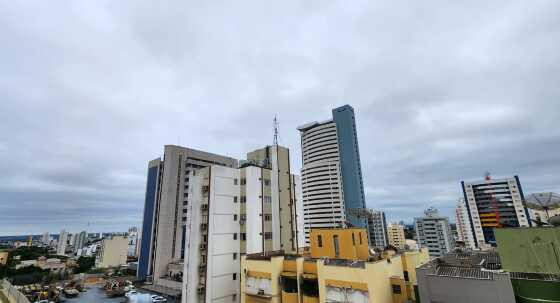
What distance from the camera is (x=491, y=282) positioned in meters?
15.7

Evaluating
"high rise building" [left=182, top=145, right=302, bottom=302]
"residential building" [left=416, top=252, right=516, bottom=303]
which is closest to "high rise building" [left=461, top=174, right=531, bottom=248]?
"high rise building" [left=182, top=145, right=302, bottom=302]

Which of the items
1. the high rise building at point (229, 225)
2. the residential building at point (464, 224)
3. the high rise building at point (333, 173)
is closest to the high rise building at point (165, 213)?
the high rise building at point (229, 225)

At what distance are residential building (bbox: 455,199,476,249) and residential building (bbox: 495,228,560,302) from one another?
5017 inches

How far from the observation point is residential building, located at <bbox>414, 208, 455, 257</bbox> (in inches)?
4624

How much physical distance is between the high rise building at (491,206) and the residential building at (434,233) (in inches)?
437

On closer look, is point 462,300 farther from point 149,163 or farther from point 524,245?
point 149,163

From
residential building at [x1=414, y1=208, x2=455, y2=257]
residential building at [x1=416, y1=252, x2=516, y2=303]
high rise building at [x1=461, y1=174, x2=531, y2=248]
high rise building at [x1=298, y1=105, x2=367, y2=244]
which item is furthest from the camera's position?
high rise building at [x1=298, y1=105, x2=367, y2=244]

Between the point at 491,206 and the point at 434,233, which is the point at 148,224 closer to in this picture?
the point at 434,233

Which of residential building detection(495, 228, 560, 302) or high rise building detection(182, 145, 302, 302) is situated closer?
residential building detection(495, 228, 560, 302)

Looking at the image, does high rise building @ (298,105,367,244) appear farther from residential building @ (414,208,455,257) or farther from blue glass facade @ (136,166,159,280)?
blue glass facade @ (136,166,159,280)

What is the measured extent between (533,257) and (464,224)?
15066 centimetres

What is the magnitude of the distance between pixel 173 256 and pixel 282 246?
5321 cm

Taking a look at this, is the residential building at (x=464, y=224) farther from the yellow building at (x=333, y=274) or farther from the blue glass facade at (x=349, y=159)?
the yellow building at (x=333, y=274)

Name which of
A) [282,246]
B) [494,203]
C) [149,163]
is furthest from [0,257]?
[494,203]
